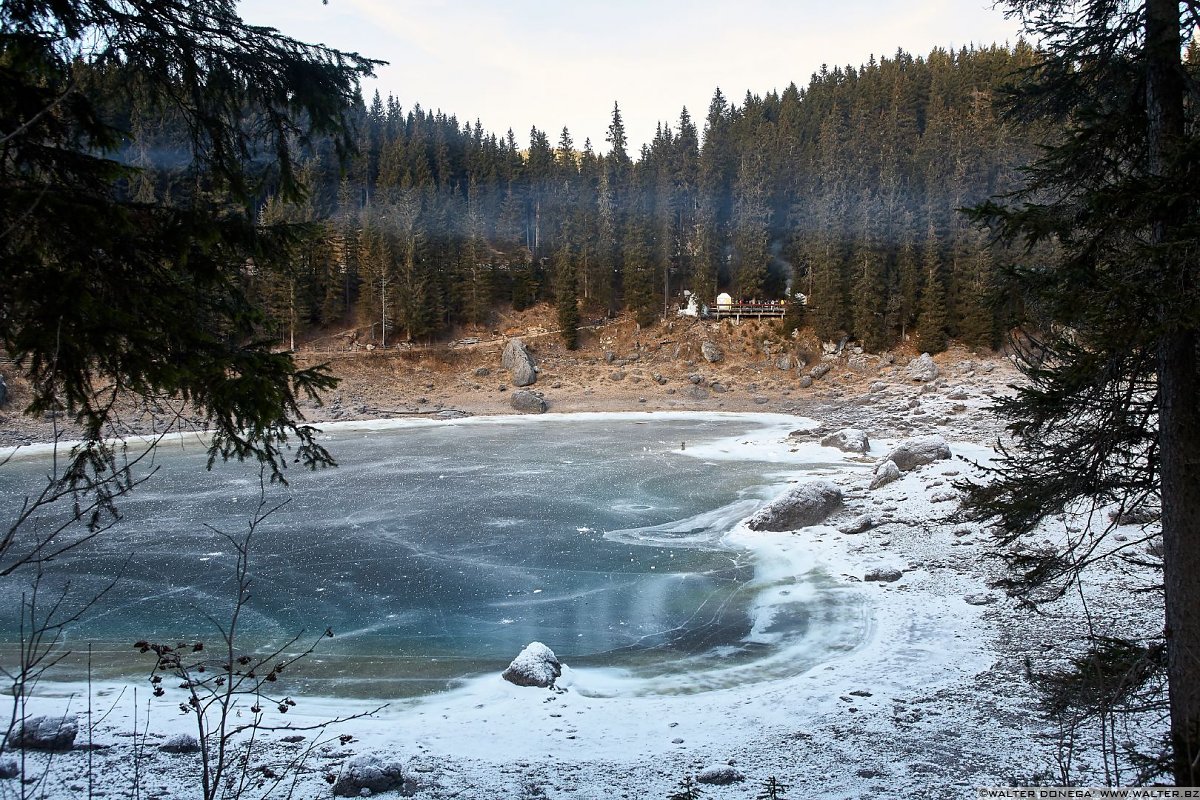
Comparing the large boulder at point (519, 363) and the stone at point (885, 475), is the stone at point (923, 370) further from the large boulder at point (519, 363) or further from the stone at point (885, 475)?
the stone at point (885, 475)

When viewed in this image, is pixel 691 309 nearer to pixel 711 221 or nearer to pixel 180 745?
pixel 711 221

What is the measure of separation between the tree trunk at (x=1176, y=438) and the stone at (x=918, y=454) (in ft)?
49.4

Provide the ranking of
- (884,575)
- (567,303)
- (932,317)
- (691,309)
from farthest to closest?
(691,309), (567,303), (932,317), (884,575)

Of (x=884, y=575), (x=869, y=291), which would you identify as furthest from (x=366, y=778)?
(x=869, y=291)

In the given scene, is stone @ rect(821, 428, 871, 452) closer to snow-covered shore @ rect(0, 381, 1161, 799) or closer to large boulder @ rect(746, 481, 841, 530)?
large boulder @ rect(746, 481, 841, 530)

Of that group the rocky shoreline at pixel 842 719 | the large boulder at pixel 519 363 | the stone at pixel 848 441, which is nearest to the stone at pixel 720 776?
the rocky shoreline at pixel 842 719

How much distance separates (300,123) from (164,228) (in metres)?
1.64

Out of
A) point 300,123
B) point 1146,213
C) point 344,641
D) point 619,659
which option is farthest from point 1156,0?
point 344,641

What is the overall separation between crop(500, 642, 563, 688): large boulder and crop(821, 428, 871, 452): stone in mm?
18420

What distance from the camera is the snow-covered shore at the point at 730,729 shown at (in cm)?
605

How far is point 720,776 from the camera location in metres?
6.25

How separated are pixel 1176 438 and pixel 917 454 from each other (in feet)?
51.4

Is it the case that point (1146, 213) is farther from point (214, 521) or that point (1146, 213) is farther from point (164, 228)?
point (214, 521)

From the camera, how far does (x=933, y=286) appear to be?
1795 inches
